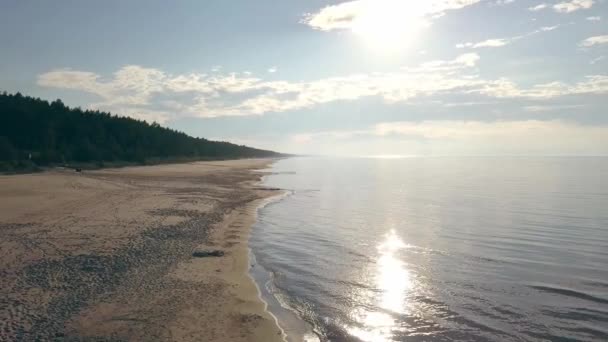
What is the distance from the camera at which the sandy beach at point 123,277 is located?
736cm

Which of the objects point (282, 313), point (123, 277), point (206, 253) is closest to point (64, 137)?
point (206, 253)

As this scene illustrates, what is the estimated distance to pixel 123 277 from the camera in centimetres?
1012

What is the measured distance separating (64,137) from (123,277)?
6827cm

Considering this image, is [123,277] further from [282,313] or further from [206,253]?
[282,313]

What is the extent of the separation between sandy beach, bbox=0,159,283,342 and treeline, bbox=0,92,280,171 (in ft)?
107

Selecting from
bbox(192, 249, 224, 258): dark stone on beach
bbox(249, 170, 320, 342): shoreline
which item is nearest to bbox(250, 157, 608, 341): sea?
bbox(249, 170, 320, 342): shoreline

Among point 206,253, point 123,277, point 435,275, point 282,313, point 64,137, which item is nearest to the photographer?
point 282,313

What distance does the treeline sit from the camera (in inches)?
2053

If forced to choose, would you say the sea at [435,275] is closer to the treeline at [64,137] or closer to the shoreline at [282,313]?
the shoreline at [282,313]

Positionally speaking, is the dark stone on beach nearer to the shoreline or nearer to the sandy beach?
the sandy beach

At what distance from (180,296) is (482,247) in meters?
11.6

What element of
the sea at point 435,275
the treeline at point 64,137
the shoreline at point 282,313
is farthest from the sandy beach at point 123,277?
the treeline at point 64,137

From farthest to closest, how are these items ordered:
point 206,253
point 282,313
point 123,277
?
point 206,253 → point 123,277 → point 282,313

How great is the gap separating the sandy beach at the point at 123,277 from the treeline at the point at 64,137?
32.6 meters
